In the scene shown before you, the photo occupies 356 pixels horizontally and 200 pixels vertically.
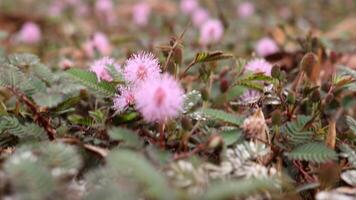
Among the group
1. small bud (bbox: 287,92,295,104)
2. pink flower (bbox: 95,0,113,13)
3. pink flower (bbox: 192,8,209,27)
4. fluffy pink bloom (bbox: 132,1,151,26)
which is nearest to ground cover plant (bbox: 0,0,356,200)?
small bud (bbox: 287,92,295,104)

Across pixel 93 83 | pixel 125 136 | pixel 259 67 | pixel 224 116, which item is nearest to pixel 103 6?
pixel 259 67

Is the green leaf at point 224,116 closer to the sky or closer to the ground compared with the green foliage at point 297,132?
closer to the sky

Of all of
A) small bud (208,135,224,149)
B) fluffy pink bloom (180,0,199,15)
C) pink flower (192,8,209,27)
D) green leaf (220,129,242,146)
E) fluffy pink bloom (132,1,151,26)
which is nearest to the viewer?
small bud (208,135,224,149)

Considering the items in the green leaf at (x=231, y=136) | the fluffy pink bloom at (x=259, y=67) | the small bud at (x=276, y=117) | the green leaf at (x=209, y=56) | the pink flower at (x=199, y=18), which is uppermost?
the pink flower at (x=199, y=18)

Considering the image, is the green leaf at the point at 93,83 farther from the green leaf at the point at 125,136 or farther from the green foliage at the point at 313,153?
the green foliage at the point at 313,153

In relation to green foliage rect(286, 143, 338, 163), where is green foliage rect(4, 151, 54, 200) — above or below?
above

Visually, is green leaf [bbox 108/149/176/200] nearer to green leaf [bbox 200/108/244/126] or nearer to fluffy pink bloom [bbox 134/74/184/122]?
fluffy pink bloom [bbox 134/74/184/122]

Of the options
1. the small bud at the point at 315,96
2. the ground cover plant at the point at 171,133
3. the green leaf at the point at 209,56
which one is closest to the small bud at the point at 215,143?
the ground cover plant at the point at 171,133
